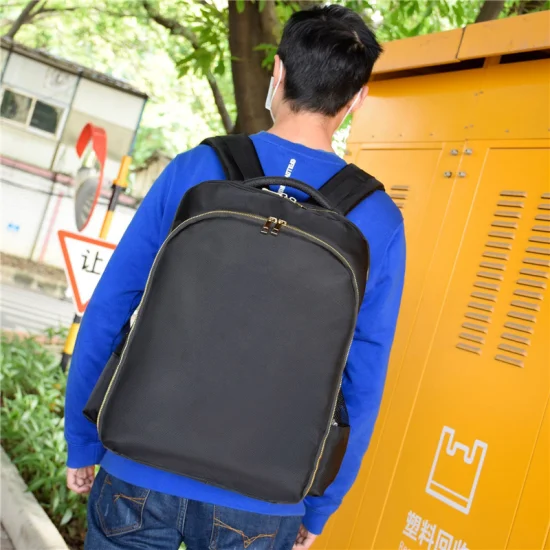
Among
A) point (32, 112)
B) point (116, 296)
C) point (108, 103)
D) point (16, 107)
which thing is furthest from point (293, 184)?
point (16, 107)

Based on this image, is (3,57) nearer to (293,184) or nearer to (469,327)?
(469,327)

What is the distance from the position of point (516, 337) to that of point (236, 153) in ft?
4.35

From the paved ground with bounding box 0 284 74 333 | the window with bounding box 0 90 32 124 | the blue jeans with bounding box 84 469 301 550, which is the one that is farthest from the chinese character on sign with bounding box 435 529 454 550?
the window with bounding box 0 90 32 124

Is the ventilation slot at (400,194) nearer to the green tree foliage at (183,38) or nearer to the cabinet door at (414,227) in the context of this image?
the cabinet door at (414,227)

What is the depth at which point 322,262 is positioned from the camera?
1696 millimetres

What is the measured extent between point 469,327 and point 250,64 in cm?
344

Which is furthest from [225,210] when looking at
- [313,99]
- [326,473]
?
[326,473]

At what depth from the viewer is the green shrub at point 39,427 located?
15.3 feet

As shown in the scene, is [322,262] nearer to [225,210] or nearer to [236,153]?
[225,210]

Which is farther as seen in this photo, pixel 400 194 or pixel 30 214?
pixel 30 214

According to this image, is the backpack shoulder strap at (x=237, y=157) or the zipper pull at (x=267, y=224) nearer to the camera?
the zipper pull at (x=267, y=224)

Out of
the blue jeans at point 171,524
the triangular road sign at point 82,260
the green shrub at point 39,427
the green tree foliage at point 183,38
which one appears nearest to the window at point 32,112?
the green tree foliage at point 183,38

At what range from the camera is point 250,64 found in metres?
5.86

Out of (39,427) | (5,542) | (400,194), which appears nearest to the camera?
(400,194)
